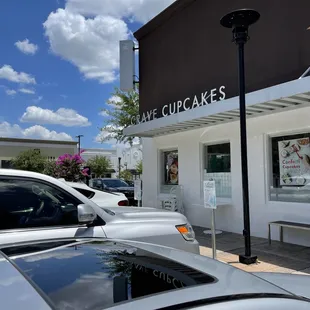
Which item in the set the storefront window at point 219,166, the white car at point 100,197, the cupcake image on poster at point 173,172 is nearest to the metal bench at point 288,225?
the storefront window at point 219,166

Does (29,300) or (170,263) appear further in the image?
(170,263)

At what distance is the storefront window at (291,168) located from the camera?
24.8ft

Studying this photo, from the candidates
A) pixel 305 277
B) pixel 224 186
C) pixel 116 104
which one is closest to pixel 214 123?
pixel 224 186

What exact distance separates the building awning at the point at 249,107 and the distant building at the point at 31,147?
31161 mm

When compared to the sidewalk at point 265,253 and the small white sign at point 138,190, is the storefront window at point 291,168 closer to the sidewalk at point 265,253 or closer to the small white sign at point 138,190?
the sidewalk at point 265,253

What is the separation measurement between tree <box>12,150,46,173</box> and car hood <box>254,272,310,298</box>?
1328 inches

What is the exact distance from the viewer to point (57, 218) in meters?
3.49

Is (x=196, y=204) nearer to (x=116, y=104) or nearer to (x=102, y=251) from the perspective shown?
(x=102, y=251)

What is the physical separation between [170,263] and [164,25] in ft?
35.1

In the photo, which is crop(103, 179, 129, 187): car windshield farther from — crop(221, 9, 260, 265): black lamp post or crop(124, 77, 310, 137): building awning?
crop(221, 9, 260, 265): black lamp post

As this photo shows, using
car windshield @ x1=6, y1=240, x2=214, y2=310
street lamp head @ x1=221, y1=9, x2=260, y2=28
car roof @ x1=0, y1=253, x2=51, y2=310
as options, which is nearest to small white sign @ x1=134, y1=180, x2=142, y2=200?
street lamp head @ x1=221, y1=9, x2=260, y2=28

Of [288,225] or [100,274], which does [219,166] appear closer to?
[288,225]

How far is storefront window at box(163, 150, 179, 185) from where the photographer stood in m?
11.4

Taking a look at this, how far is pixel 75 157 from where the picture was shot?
49.7ft
